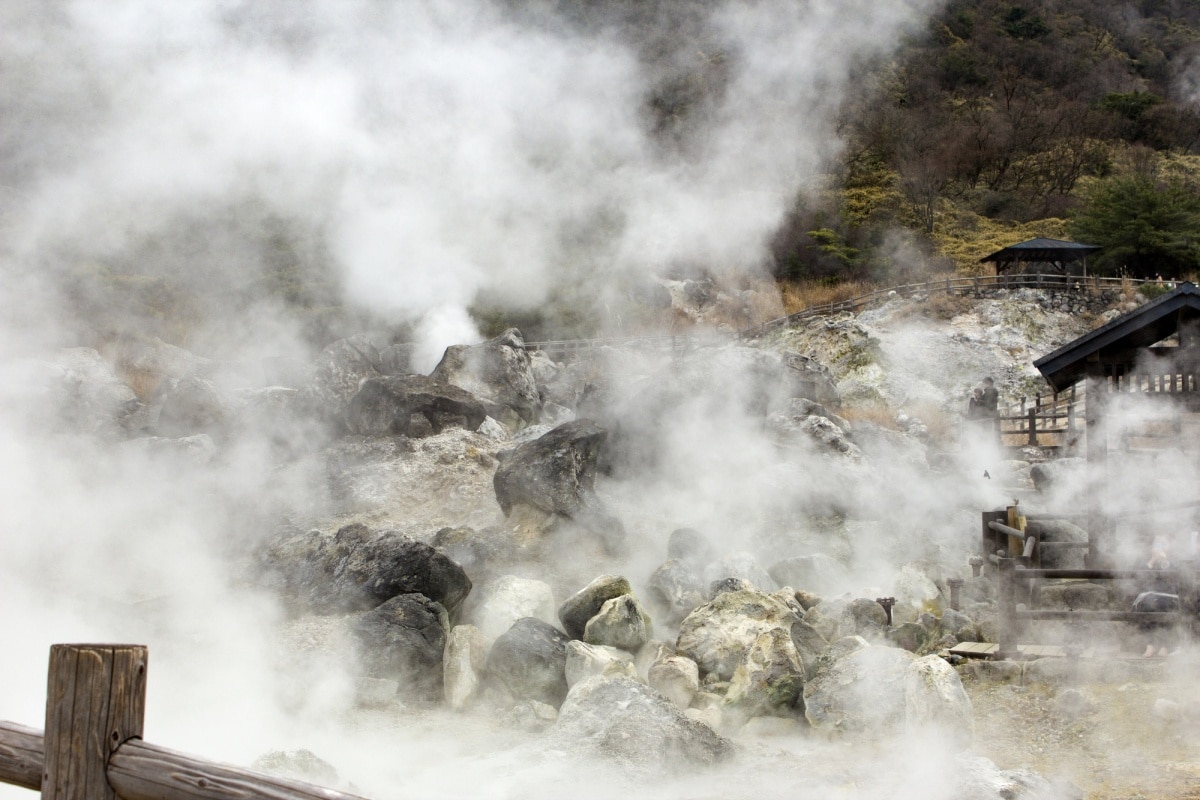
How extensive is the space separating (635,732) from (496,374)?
8.78 meters

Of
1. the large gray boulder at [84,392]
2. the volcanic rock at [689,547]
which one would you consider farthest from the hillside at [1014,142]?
the volcanic rock at [689,547]

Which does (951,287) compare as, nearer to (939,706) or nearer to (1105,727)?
(1105,727)

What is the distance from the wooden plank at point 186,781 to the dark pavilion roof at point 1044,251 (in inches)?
936

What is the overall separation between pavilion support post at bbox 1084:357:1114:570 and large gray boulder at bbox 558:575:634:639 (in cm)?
352

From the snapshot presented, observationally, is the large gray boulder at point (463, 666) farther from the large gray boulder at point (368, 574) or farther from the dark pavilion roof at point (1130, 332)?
the dark pavilion roof at point (1130, 332)

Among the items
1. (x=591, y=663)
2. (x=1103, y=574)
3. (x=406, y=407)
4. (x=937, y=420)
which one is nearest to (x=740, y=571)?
(x=591, y=663)

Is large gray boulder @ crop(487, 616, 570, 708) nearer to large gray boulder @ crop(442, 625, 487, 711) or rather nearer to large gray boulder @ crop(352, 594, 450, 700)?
large gray boulder @ crop(442, 625, 487, 711)

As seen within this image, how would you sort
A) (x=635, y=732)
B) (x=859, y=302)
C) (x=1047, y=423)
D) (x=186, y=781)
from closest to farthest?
1. (x=186, y=781)
2. (x=635, y=732)
3. (x=1047, y=423)
4. (x=859, y=302)

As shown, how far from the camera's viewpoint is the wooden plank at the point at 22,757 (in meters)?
2.01

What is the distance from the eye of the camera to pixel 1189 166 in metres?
33.6

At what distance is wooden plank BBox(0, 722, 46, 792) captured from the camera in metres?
2.01

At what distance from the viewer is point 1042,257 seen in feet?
77.7

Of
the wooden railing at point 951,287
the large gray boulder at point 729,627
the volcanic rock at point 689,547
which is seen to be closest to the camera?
the large gray boulder at point 729,627

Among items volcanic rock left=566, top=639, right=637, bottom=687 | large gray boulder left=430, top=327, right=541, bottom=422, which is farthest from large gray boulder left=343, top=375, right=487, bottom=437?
volcanic rock left=566, top=639, right=637, bottom=687
